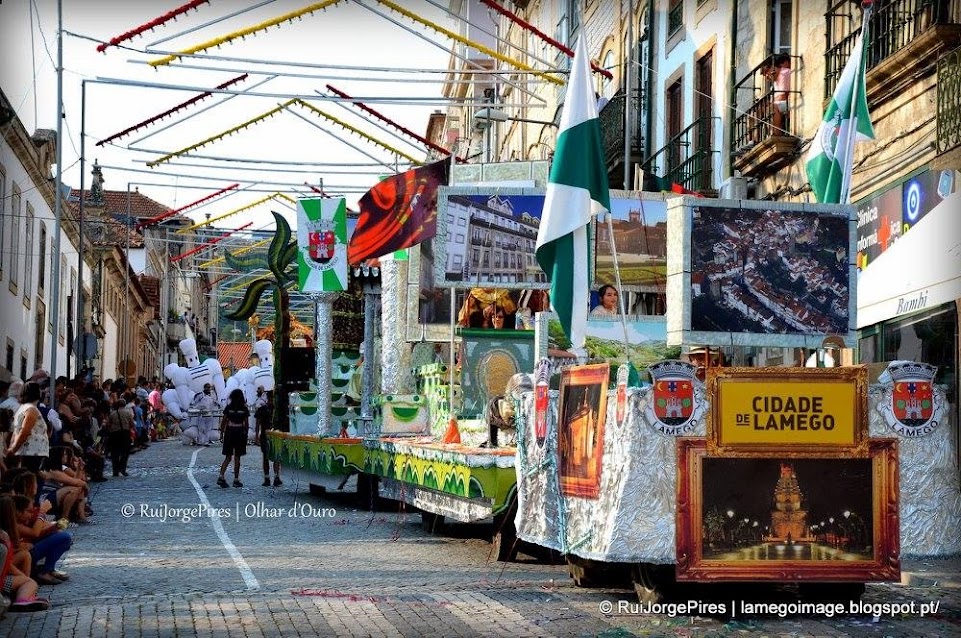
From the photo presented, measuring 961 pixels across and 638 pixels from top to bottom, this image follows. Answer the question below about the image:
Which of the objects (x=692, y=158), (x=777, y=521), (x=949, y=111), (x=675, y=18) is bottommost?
(x=777, y=521)

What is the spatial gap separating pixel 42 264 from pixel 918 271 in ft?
87.9

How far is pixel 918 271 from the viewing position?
15.5m

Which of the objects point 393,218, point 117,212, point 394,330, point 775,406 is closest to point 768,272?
point 775,406

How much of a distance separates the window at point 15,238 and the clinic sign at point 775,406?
24186 millimetres

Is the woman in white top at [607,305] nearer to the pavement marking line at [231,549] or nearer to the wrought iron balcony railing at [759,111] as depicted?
the wrought iron balcony railing at [759,111]

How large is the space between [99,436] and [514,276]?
1266cm

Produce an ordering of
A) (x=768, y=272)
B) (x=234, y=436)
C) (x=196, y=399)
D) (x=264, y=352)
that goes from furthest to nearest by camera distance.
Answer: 1. (x=264, y=352)
2. (x=196, y=399)
3. (x=234, y=436)
4. (x=768, y=272)

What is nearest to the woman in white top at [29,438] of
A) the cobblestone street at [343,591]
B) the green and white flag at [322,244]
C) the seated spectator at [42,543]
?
the cobblestone street at [343,591]

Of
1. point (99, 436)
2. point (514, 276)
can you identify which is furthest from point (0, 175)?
point (514, 276)

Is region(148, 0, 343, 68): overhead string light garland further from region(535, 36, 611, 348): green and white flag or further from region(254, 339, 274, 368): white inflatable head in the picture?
region(254, 339, 274, 368): white inflatable head

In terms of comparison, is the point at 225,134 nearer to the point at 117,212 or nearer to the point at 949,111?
the point at 949,111

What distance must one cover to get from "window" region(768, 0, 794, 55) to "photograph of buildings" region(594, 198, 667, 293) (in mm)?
4725

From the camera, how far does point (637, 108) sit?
1064 inches

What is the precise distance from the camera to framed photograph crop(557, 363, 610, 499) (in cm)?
1002
